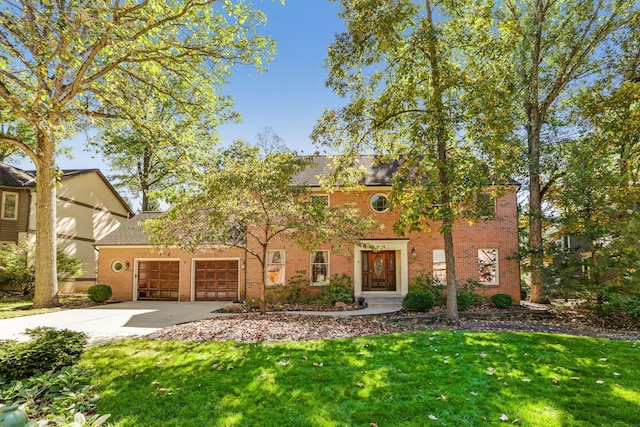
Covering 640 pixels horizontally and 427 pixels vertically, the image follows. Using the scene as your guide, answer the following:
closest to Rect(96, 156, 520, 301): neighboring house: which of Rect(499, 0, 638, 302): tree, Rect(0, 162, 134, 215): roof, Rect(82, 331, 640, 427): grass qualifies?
Rect(499, 0, 638, 302): tree

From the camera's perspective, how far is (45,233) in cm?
1390

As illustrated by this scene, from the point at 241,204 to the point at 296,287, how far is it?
20.6 ft

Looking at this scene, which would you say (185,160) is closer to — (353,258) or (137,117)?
(137,117)

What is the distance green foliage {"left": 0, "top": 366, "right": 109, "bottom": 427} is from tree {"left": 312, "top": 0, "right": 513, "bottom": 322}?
7.83m

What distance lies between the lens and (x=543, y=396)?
15.0 ft

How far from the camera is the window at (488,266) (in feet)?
50.4

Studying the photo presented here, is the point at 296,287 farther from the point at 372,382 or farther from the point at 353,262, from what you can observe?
the point at 372,382

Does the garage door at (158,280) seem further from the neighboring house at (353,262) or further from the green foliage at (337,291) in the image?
the green foliage at (337,291)

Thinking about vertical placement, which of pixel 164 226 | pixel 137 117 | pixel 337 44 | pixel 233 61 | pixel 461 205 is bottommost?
pixel 164 226

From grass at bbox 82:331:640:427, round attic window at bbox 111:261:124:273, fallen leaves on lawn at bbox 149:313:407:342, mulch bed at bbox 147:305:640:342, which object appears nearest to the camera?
grass at bbox 82:331:640:427

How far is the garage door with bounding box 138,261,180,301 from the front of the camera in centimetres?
1669

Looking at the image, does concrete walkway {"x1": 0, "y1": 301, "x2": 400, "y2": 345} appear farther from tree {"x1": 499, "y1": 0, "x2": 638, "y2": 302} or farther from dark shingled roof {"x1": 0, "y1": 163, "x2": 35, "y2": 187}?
dark shingled roof {"x1": 0, "y1": 163, "x2": 35, "y2": 187}

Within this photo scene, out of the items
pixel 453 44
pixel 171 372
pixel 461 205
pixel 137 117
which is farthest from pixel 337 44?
pixel 171 372

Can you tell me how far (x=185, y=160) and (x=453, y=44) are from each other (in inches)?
387
